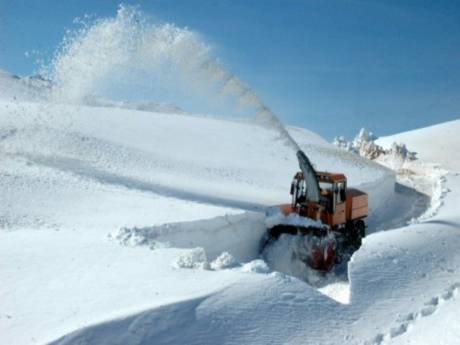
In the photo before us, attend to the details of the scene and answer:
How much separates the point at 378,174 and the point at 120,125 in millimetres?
12340

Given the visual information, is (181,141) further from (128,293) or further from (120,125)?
(128,293)

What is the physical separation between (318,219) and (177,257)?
15.7 feet

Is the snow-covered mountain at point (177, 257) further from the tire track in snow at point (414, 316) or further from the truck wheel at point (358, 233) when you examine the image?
the truck wheel at point (358, 233)

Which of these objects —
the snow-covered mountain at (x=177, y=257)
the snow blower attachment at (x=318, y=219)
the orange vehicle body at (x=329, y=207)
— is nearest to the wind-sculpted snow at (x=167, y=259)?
the snow-covered mountain at (x=177, y=257)

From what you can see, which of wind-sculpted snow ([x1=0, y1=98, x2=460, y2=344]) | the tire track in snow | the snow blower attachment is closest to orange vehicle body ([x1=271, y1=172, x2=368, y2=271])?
the snow blower attachment

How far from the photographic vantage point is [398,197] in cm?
2477

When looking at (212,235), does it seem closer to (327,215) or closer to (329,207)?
(327,215)

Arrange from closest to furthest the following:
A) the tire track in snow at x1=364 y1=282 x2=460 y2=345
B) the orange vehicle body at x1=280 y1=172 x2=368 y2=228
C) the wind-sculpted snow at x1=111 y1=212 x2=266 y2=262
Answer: the tire track in snow at x1=364 y1=282 x2=460 y2=345 → the wind-sculpted snow at x1=111 y1=212 x2=266 y2=262 → the orange vehicle body at x1=280 y1=172 x2=368 y2=228

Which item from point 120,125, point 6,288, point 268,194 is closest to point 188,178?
point 268,194

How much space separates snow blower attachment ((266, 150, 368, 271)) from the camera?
12.6 meters

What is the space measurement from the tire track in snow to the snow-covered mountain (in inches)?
1.1

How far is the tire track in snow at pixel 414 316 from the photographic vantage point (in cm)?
817

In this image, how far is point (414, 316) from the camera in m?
8.96

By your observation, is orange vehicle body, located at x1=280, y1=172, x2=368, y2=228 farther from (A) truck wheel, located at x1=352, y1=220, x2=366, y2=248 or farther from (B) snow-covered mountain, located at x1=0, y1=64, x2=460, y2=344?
(B) snow-covered mountain, located at x1=0, y1=64, x2=460, y2=344
